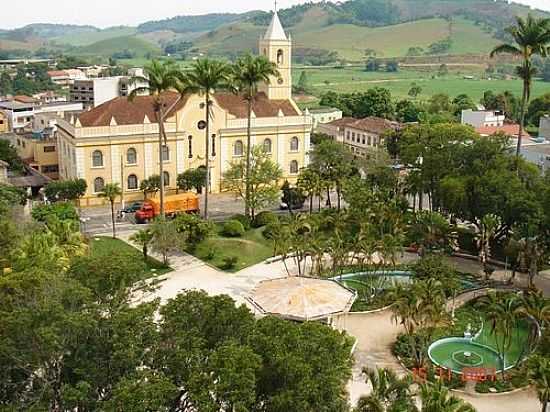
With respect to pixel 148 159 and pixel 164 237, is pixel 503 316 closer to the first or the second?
pixel 164 237

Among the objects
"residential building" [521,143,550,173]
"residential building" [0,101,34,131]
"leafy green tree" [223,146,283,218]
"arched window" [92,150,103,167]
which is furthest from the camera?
"residential building" [0,101,34,131]

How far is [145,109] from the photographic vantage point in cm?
5950

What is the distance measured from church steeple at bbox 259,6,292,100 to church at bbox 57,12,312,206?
10 centimetres

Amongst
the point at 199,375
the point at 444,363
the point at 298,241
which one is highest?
the point at 199,375

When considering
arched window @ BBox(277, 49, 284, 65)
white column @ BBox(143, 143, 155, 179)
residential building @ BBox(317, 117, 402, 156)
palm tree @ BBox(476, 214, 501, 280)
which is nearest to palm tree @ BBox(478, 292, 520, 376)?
palm tree @ BBox(476, 214, 501, 280)

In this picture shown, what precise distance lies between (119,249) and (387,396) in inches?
1080

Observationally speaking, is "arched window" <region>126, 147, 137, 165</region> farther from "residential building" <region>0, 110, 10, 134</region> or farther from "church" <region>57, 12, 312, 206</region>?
"residential building" <region>0, 110, 10, 134</region>

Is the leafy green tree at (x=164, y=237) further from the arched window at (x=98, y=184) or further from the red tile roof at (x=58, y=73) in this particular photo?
the red tile roof at (x=58, y=73)

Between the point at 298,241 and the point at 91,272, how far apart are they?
1918 cm

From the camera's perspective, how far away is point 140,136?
5753 cm

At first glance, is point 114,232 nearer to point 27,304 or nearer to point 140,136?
point 140,136

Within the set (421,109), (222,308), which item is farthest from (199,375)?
(421,109)

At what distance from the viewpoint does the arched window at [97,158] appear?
56469 millimetres

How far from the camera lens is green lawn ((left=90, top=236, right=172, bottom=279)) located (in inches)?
1671
